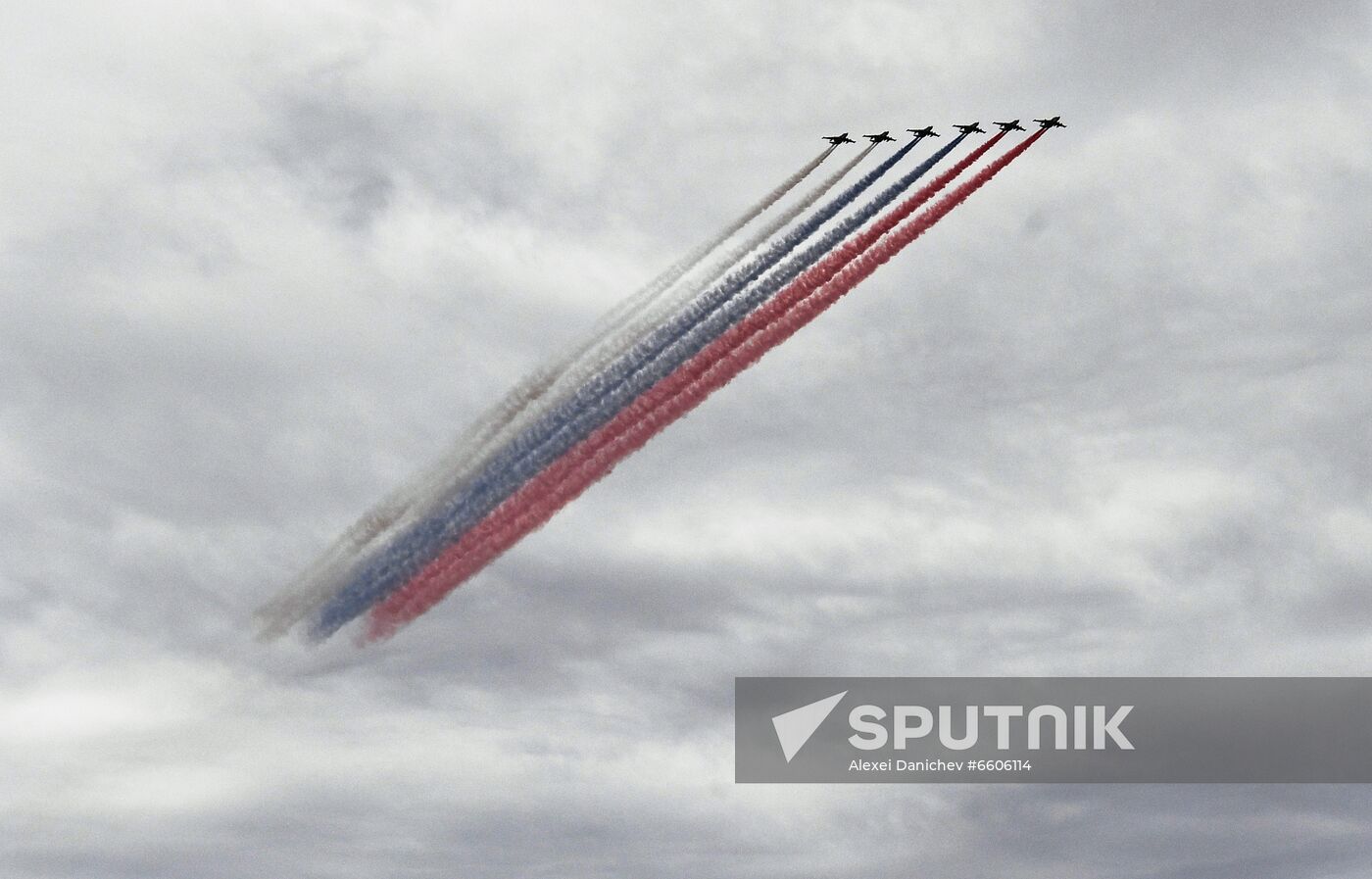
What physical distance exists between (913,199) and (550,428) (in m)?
39.1

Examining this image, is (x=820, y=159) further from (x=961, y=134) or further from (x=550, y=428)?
(x=550, y=428)

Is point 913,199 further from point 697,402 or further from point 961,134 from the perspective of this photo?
point 697,402

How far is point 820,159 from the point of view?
172 m

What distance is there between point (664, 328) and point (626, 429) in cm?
980

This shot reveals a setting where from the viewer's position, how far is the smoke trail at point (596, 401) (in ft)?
548

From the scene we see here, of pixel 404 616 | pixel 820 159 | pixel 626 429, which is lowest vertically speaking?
pixel 404 616

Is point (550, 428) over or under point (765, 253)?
under

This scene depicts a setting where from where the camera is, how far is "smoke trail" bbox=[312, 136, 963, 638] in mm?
167125

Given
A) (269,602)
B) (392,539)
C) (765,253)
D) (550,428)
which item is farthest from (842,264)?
(269,602)

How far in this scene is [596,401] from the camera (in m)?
172

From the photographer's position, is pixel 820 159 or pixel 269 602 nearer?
pixel 820 159

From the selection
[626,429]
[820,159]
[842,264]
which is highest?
[820,159]

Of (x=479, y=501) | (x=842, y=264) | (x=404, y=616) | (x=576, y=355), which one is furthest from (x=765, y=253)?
(x=404, y=616)

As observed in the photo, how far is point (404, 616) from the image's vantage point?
182125mm
